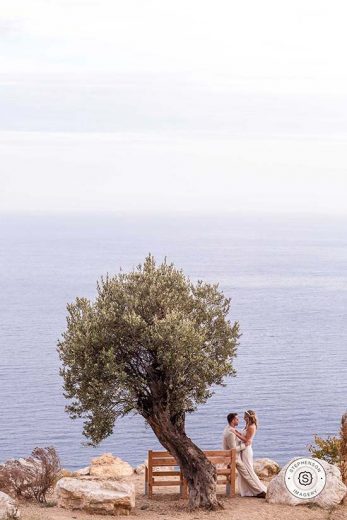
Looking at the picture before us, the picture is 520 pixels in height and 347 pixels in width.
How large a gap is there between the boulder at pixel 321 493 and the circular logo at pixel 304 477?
0.11 m

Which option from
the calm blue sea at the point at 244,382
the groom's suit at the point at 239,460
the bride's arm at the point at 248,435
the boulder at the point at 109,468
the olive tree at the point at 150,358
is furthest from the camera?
the calm blue sea at the point at 244,382

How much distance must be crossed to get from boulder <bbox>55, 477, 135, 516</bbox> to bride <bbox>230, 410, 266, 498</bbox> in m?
4.01

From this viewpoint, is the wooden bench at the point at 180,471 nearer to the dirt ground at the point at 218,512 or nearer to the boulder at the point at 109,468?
the dirt ground at the point at 218,512

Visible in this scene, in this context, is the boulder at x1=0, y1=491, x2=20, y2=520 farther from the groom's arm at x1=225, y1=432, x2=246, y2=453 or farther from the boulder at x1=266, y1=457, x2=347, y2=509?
the boulder at x1=266, y1=457, x2=347, y2=509

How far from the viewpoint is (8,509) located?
25.1 meters

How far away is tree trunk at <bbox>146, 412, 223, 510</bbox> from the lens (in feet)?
93.9

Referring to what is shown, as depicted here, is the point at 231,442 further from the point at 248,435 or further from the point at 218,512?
the point at 218,512

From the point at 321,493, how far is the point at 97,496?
6.92 metres

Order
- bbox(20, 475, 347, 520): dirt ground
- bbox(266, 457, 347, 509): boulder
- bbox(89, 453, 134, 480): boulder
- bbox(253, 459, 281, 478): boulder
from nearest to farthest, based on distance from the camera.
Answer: bbox(20, 475, 347, 520): dirt ground → bbox(266, 457, 347, 509): boulder → bbox(253, 459, 281, 478): boulder → bbox(89, 453, 134, 480): boulder

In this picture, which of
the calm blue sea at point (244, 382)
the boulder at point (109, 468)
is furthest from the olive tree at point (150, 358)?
the calm blue sea at point (244, 382)

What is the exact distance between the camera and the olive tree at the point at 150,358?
91.4 ft

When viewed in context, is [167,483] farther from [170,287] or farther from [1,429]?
[1,429]

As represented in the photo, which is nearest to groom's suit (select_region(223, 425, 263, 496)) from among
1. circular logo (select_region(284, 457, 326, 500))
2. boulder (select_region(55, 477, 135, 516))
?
circular logo (select_region(284, 457, 326, 500))

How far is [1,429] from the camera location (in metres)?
84.1
